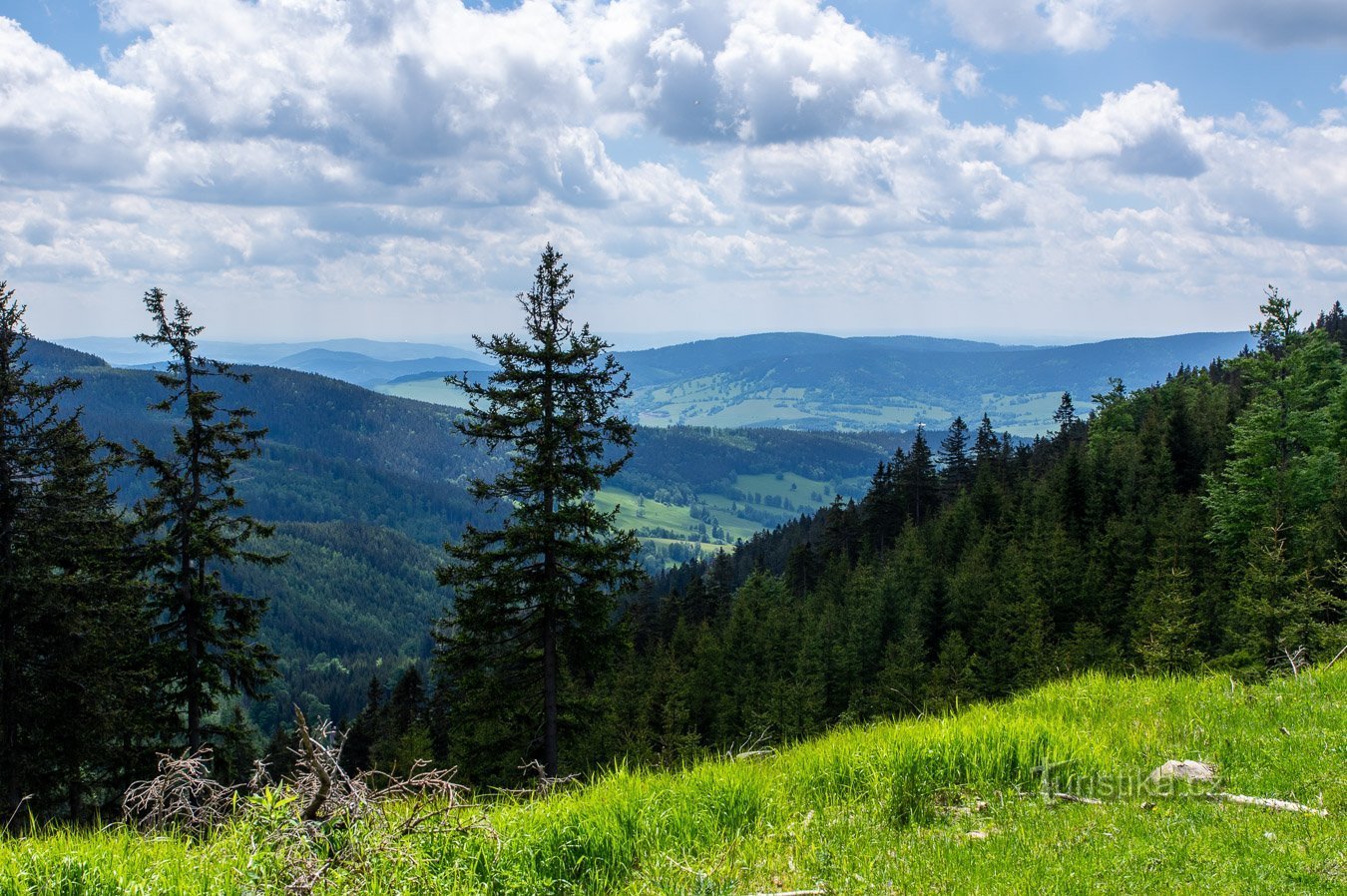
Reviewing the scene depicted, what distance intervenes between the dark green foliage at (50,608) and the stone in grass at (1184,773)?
63.7 ft

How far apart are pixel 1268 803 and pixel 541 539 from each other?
15.1 meters

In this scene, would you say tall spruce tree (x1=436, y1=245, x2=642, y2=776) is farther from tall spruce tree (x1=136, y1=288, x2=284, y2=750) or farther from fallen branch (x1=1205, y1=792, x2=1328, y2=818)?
fallen branch (x1=1205, y1=792, x2=1328, y2=818)

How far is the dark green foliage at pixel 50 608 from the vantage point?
54.6 ft

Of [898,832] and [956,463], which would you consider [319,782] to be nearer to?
[898,832]

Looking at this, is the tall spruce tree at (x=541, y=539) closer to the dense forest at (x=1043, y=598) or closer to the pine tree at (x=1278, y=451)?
the dense forest at (x=1043, y=598)

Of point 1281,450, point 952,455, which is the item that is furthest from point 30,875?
point 952,455

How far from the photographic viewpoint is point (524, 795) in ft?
24.1

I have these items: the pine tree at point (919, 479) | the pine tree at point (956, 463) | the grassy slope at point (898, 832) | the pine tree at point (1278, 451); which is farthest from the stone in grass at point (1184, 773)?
the pine tree at point (956, 463)

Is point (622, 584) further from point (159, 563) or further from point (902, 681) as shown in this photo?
point (902, 681)

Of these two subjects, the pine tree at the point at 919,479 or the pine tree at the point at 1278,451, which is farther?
the pine tree at the point at 919,479

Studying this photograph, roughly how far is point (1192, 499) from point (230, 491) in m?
49.9

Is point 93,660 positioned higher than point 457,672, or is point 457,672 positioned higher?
point 93,660

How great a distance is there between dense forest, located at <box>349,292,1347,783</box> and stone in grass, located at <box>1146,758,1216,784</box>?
13.4 meters

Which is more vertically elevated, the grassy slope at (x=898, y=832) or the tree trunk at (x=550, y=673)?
the grassy slope at (x=898, y=832)
